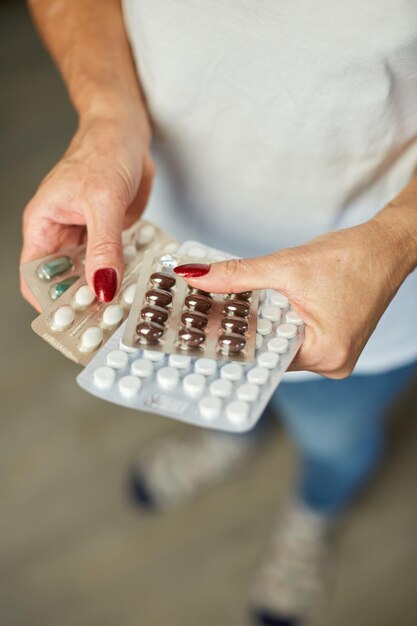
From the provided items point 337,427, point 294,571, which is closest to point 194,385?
point 337,427

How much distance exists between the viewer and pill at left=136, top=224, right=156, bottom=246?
69 centimetres

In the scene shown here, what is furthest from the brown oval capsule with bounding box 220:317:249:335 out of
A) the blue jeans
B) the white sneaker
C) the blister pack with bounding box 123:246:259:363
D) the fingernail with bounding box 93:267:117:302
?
the white sneaker

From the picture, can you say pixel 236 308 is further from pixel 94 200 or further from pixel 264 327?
pixel 94 200

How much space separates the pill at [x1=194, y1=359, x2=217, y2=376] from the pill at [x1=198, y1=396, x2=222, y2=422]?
0.03 meters

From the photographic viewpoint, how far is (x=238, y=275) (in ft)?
1.82

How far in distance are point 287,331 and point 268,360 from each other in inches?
1.4

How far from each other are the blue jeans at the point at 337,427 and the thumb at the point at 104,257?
1.17ft

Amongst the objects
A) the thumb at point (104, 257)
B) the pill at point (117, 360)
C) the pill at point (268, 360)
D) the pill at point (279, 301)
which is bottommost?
the pill at point (117, 360)

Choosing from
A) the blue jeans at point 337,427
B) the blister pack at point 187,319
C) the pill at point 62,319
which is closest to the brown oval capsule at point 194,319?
the blister pack at point 187,319

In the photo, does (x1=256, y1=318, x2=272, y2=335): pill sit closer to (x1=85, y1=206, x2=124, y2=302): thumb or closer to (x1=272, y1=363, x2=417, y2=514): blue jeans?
(x1=85, y1=206, x2=124, y2=302): thumb

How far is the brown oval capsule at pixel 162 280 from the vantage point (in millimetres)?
613

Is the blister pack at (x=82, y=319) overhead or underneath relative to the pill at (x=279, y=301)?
underneath

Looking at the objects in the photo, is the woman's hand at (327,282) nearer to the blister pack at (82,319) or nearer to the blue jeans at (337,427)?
the blister pack at (82,319)

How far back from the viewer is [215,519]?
1193 millimetres
